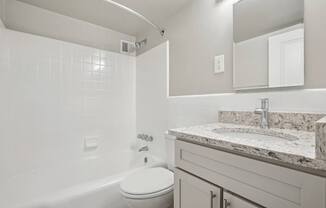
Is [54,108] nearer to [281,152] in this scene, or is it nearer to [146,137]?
[146,137]

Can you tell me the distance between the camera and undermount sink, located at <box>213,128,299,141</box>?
852mm

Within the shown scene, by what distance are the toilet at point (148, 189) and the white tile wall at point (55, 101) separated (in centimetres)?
100

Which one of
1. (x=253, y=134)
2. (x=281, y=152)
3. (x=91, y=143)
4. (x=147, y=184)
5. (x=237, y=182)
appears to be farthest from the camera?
(x=91, y=143)

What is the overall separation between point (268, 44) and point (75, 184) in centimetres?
224

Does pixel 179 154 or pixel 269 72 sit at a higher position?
pixel 269 72

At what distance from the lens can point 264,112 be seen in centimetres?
99

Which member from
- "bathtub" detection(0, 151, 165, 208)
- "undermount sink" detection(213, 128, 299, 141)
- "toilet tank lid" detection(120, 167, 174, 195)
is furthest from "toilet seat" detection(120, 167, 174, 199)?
"undermount sink" detection(213, 128, 299, 141)

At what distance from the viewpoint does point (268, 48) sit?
3.49 ft

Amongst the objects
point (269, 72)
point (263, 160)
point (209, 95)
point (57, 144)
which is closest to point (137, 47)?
point (209, 95)

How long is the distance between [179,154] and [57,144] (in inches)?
62.3

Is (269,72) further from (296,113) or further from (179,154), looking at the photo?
(179,154)

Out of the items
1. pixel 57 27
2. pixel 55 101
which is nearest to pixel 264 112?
pixel 55 101

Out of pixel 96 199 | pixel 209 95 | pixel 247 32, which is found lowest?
pixel 96 199

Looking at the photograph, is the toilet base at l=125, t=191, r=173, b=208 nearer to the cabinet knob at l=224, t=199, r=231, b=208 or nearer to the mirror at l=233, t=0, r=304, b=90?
the cabinet knob at l=224, t=199, r=231, b=208
